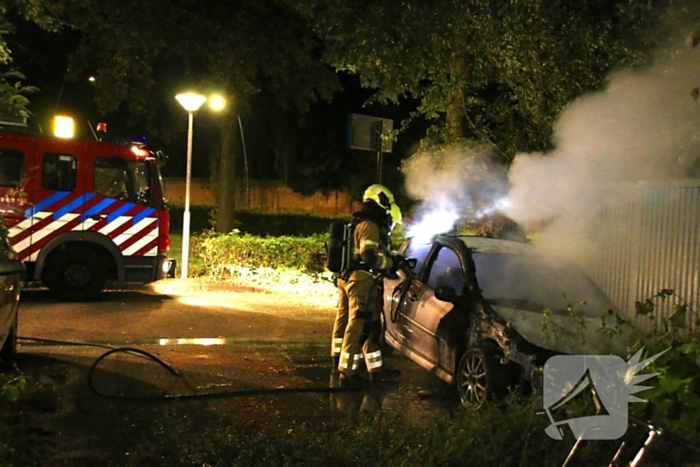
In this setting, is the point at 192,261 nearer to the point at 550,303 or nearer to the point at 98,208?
the point at 98,208

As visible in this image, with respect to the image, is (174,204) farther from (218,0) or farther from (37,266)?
(37,266)

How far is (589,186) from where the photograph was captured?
7.66 m

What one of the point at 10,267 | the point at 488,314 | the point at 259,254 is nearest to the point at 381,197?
the point at 488,314

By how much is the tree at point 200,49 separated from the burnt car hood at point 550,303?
9.48 m

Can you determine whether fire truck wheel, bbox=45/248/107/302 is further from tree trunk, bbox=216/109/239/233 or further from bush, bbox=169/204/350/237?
bush, bbox=169/204/350/237

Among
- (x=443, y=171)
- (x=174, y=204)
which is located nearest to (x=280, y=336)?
(x=443, y=171)

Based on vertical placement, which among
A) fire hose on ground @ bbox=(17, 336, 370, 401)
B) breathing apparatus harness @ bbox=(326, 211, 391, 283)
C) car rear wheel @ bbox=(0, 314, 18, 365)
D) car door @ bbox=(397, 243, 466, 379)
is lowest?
fire hose on ground @ bbox=(17, 336, 370, 401)

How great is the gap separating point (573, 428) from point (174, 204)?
2284cm

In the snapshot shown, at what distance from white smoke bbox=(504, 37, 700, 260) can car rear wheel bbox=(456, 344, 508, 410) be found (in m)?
1.98

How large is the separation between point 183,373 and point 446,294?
103 inches

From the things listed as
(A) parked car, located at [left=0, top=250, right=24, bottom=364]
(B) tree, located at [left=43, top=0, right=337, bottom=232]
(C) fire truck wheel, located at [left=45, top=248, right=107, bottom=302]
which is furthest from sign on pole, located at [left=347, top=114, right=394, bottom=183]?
(B) tree, located at [left=43, top=0, right=337, bottom=232]

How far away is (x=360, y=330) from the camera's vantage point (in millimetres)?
6891

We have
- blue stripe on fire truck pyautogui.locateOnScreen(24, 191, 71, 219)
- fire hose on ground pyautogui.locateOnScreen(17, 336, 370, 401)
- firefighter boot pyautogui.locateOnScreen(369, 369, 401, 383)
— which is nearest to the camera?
fire hose on ground pyautogui.locateOnScreen(17, 336, 370, 401)

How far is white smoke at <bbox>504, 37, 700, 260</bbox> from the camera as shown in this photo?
760 centimetres
